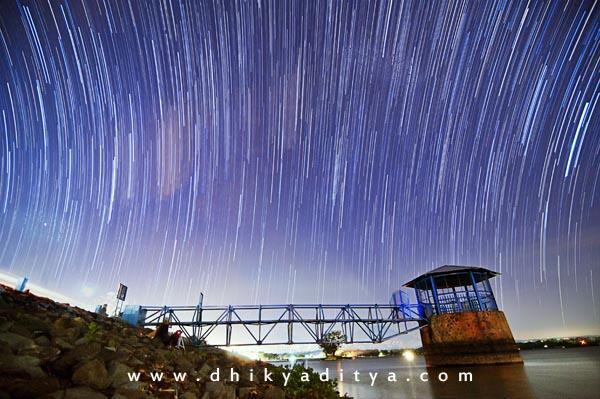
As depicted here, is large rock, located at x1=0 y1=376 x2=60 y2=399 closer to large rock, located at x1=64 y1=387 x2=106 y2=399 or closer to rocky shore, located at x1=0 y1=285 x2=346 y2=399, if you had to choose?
rocky shore, located at x1=0 y1=285 x2=346 y2=399

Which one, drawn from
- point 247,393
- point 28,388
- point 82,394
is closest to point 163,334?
point 247,393

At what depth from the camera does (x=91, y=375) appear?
5043 millimetres

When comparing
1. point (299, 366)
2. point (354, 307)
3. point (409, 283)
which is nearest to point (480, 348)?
point (409, 283)

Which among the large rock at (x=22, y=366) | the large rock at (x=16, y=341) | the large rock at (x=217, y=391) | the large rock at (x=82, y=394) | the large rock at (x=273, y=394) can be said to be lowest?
the large rock at (x=273, y=394)

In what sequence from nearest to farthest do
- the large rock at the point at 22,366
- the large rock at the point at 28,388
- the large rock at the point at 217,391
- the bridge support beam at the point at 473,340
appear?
1. the large rock at the point at 28,388
2. the large rock at the point at 22,366
3. the large rock at the point at 217,391
4. the bridge support beam at the point at 473,340

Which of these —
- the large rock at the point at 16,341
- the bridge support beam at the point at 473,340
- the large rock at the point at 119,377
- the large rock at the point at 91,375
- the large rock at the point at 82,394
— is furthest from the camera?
the bridge support beam at the point at 473,340

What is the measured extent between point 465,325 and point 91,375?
29.0 m

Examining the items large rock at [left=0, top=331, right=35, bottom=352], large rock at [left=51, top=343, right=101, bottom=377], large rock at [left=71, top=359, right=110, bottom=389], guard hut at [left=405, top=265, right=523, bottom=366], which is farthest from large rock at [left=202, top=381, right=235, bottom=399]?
guard hut at [left=405, top=265, right=523, bottom=366]

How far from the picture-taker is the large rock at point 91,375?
4.94 metres

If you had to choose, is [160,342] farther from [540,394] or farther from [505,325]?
[505,325]

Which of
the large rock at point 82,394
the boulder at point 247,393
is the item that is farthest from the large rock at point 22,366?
the boulder at point 247,393

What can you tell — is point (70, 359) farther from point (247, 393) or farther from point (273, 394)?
point (273, 394)

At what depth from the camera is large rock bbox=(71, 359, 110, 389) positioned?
4.94 m

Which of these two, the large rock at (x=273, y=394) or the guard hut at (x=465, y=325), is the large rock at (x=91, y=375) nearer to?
the large rock at (x=273, y=394)
